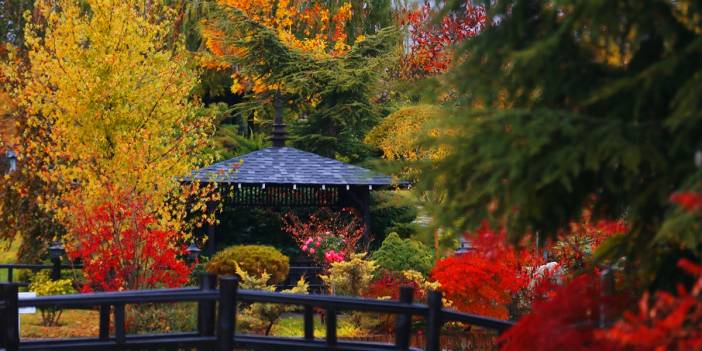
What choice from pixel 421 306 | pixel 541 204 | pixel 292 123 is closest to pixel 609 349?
pixel 541 204

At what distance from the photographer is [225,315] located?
33.4 ft

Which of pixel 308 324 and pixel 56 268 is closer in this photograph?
pixel 308 324

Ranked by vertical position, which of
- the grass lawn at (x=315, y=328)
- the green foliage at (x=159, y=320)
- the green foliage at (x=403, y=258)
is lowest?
the grass lawn at (x=315, y=328)

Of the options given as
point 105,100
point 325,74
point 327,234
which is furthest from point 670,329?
point 325,74

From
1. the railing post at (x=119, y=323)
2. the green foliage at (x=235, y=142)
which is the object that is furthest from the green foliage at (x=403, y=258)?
the green foliage at (x=235, y=142)

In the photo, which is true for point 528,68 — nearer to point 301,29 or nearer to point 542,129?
point 542,129

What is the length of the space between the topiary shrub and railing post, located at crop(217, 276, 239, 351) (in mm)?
10163

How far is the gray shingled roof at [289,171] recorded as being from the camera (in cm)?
2572

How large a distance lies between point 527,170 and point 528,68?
70 centimetres

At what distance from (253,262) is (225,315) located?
10.6 m

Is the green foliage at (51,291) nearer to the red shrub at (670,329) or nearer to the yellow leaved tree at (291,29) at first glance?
the yellow leaved tree at (291,29)

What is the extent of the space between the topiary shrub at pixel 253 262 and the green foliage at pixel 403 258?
1889mm

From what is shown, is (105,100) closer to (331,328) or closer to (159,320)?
(159,320)

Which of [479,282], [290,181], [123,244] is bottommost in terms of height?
[479,282]
